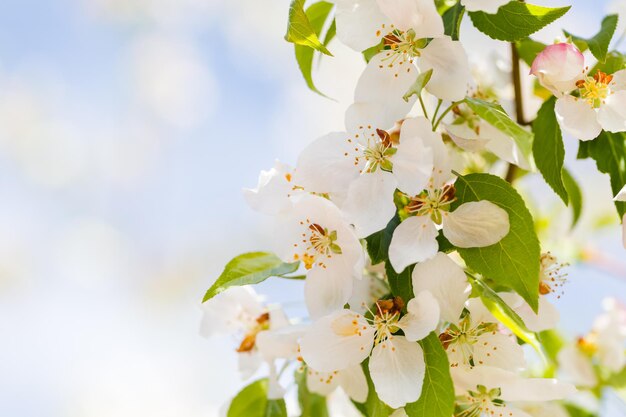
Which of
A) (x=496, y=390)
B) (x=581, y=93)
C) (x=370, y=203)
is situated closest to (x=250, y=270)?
(x=370, y=203)

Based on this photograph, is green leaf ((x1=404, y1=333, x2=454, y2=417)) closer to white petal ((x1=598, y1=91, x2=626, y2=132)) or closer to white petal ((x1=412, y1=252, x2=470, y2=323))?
white petal ((x1=412, y1=252, x2=470, y2=323))

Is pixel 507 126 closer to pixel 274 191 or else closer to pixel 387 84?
pixel 387 84

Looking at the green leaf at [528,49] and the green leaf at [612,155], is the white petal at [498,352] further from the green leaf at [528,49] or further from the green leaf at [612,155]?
the green leaf at [528,49]

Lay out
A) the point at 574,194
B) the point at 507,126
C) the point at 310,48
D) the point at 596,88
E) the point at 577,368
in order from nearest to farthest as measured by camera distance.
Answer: the point at 507,126 < the point at 596,88 < the point at 310,48 < the point at 574,194 < the point at 577,368

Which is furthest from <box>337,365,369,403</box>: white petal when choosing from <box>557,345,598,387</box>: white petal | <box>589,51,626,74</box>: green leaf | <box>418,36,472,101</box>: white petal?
<box>557,345,598,387</box>: white petal

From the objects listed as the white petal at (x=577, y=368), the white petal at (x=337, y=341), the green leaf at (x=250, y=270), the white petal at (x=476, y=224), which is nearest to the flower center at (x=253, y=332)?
the green leaf at (x=250, y=270)

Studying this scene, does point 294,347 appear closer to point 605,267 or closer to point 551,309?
point 551,309

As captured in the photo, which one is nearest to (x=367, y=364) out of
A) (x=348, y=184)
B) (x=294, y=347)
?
(x=294, y=347)
